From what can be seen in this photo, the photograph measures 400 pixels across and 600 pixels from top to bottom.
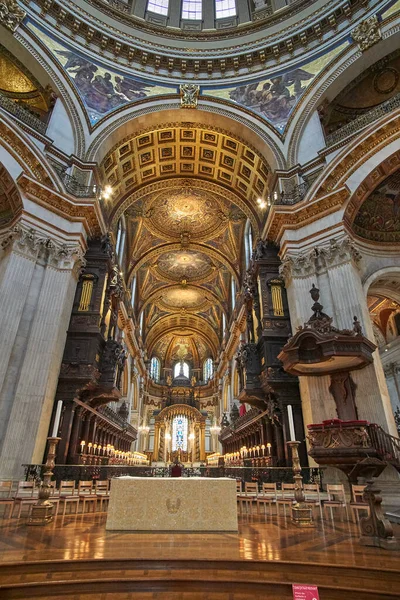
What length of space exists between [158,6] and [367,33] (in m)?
12.4

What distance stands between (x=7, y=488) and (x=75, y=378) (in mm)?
4022

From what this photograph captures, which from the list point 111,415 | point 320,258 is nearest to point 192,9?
point 320,258

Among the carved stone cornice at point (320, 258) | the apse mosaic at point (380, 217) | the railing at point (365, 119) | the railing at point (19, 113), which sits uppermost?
the railing at point (19, 113)

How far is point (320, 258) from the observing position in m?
11.2

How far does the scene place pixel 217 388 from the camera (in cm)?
3422

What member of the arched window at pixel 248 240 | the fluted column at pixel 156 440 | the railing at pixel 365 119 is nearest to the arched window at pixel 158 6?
the arched window at pixel 248 240

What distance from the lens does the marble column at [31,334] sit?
29.5 feet

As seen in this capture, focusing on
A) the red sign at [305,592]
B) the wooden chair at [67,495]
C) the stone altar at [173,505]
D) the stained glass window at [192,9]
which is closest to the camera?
the red sign at [305,592]

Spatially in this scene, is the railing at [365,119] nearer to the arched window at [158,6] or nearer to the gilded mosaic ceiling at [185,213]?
the gilded mosaic ceiling at [185,213]

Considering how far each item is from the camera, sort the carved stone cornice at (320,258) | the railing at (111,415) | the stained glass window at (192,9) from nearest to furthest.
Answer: the carved stone cornice at (320,258) < the railing at (111,415) < the stained glass window at (192,9)

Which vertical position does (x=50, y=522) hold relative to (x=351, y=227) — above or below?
below

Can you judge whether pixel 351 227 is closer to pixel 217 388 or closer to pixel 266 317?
pixel 266 317

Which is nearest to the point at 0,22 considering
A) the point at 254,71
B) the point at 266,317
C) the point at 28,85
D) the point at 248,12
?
the point at 28,85

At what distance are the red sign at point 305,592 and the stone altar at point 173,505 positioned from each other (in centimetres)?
214
